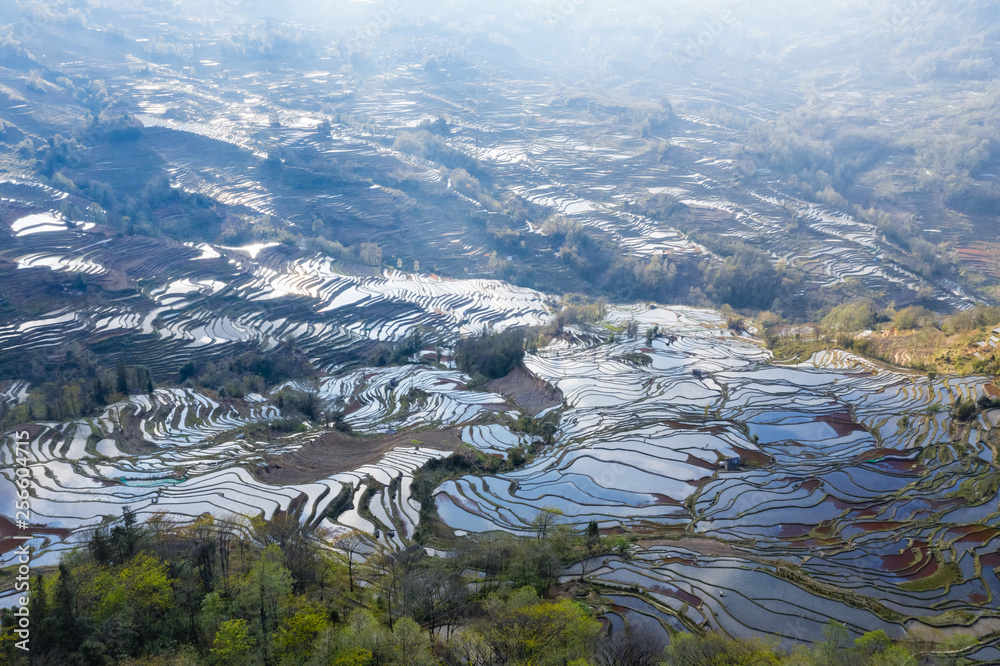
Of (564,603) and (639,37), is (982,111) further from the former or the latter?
(564,603)

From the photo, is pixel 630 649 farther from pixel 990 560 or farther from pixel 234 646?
pixel 990 560

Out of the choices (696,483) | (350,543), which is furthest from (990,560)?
(350,543)

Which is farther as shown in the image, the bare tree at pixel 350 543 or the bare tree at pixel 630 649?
the bare tree at pixel 350 543

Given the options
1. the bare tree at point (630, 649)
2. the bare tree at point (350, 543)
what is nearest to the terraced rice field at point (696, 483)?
the bare tree at point (350, 543)

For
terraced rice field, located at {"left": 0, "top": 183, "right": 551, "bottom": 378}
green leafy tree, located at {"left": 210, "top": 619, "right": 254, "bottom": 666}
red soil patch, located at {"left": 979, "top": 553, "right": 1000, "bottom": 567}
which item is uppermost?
green leafy tree, located at {"left": 210, "top": 619, "right": 254, "bottom": 666}

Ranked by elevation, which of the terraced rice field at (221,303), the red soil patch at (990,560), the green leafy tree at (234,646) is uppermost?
the green leafy tree at (234,646)

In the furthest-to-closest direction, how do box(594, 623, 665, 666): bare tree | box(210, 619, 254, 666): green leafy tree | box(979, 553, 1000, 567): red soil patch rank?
box(979, 553, 1000, 567): red soil patch < box(594, 623, 665, 666): bare tree < box(210, 619, 254, 666): green leafy tree

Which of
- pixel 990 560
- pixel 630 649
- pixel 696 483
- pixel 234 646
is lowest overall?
pixel 696 483

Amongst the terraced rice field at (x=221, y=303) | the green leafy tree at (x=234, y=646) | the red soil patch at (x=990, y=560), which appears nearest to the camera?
the green leafy tree at (x=234, y=646)

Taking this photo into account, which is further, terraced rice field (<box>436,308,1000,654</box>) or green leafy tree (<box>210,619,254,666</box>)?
terraced rice field (<box>436,308,1000,654</box>)

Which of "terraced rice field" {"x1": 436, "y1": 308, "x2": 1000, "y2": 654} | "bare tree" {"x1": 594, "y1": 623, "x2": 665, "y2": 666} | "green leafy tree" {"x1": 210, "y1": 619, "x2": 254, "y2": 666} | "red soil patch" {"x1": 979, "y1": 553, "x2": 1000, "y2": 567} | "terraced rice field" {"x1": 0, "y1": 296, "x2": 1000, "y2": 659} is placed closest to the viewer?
"green leafy tree" {"x1": 210, "y1": 619, "x2": 254, "y2": 666}

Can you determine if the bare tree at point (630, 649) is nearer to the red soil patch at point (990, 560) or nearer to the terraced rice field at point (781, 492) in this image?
the terraced rice field at point (781, 492)

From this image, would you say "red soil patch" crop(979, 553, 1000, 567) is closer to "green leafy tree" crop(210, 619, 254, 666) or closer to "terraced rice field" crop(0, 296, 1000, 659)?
"terraced rice field" crop(0, 296, 1000, 659)

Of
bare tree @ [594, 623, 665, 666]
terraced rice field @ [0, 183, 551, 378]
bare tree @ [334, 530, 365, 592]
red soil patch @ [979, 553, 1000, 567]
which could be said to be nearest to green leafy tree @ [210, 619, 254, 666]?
bare tree @ [334, 530, 365, 592]
